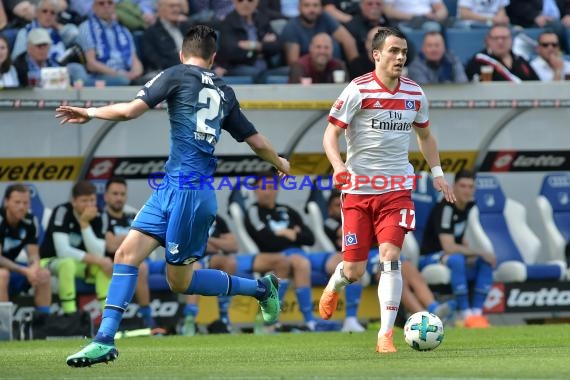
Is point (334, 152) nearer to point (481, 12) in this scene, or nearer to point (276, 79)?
point (276, 79)

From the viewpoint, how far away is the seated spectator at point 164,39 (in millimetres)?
15392

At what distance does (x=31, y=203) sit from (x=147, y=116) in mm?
1489

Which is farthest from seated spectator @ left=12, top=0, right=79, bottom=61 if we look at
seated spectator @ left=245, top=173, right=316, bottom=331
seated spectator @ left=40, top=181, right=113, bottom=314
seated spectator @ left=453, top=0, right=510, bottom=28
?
seated spectator @ left=453, top=0, right=510, bottom=28

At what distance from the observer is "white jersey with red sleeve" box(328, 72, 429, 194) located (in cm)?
989

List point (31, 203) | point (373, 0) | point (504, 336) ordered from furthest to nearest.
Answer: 1. point (373, 0)
2. point (31, 203)
3. point (504, 336)

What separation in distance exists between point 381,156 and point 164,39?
600cm

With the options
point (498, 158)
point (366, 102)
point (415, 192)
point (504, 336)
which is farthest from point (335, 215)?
point (366, 102)

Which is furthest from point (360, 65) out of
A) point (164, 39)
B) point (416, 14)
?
point (164, 39)

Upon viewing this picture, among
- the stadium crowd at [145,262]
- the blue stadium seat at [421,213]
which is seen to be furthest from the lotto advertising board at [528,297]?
the blue stadium seat at [421,213]

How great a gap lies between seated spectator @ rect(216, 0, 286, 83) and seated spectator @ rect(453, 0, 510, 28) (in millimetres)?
2721

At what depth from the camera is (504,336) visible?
41.4 feet

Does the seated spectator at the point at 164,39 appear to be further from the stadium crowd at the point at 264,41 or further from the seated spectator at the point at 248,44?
the seated spectator at the point at 248,44

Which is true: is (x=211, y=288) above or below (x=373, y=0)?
below

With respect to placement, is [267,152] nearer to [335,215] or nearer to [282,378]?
[282,378]
